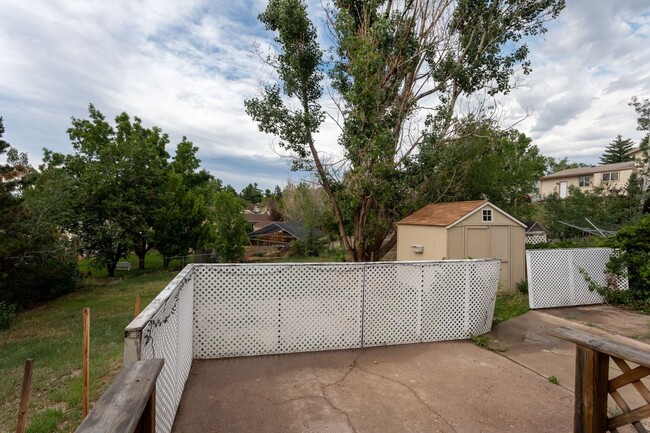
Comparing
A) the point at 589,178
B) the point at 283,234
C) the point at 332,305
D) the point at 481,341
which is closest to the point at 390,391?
the point at 332,305

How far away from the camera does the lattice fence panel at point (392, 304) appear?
4848 millimetres

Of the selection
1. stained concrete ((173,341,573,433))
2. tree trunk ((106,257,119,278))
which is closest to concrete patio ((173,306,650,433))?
stained concrete ((173,341,573,433))

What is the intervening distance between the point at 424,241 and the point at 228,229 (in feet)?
44.0

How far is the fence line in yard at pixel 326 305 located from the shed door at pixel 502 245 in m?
4.12

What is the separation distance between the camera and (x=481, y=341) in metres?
5.11

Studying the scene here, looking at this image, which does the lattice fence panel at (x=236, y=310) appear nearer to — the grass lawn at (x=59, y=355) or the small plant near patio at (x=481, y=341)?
the grass lawn at (x=59, y=355)

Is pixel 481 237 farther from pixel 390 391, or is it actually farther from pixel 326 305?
pixel 390 391

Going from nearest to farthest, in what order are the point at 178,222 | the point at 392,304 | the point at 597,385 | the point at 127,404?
the point at 127,404 < the point at 597,385 < the point at 392,304 < the point at 178,222

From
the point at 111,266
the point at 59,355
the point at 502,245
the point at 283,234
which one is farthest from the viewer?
the point at 283,234

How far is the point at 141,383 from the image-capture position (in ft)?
4.61

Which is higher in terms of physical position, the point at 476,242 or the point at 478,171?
the point at 478,171

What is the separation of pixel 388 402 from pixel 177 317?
2250 millimetres

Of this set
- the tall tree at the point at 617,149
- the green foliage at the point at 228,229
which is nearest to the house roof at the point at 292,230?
the green foliage at the point at 228,229

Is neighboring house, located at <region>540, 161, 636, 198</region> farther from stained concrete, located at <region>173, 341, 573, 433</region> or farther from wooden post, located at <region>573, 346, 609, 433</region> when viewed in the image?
wooden post, located at <region>573, 346, 609, 433</region>
